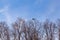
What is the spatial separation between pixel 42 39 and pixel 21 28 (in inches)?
208

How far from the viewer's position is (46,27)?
43.4 metres

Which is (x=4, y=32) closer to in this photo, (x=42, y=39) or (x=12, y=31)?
(x=12, y=31)

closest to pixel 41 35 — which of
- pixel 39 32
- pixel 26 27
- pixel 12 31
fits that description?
pixel 39 32

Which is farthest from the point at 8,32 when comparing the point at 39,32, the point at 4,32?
the point at 39,32

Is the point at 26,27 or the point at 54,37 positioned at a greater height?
the point at 26,27

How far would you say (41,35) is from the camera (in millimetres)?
43250

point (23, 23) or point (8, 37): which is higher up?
point (23, 23)

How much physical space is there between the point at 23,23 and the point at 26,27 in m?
1.28

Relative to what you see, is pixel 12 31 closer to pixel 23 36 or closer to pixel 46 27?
pixel 23 36

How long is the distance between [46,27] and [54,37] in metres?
2.85

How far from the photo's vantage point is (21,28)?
142 feet

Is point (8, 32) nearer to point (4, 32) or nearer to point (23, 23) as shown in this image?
point (4, 32)

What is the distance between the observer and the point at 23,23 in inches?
1752

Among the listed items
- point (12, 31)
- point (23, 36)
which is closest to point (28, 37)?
point (23, 36)
